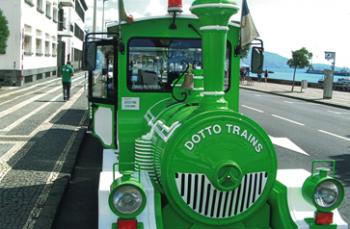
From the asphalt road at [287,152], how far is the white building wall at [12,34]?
15781 mm

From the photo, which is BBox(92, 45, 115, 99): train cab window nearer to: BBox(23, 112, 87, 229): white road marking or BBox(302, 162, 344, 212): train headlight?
BBox(23, 112, 87, 229): white road marking

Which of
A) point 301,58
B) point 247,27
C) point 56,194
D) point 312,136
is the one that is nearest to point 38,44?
point 301,58

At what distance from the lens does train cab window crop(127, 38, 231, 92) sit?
6020 millimetres

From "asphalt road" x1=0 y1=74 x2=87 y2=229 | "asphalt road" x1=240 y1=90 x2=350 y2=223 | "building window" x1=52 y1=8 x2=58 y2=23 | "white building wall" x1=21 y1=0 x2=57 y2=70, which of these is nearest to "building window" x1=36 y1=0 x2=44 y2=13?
"white building wall" x1=21 y1=0 x2=57 y2=70

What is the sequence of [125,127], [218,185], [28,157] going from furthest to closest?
[28,157]
[125,127]
[218,185]

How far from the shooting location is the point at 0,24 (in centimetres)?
2575

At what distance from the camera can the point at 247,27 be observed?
577cm

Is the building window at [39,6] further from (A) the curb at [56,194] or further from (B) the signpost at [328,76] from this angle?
(A) the curb at [56,194]

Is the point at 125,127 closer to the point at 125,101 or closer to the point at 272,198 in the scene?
the point at 125,101

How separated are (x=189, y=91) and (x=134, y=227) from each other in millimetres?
2002

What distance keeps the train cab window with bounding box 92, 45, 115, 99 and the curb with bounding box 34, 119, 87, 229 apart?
145cm

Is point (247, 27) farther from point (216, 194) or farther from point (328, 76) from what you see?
point (328, 76)

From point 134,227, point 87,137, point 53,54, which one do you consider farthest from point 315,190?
point 53,54

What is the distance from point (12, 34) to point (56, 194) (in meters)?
25.6
